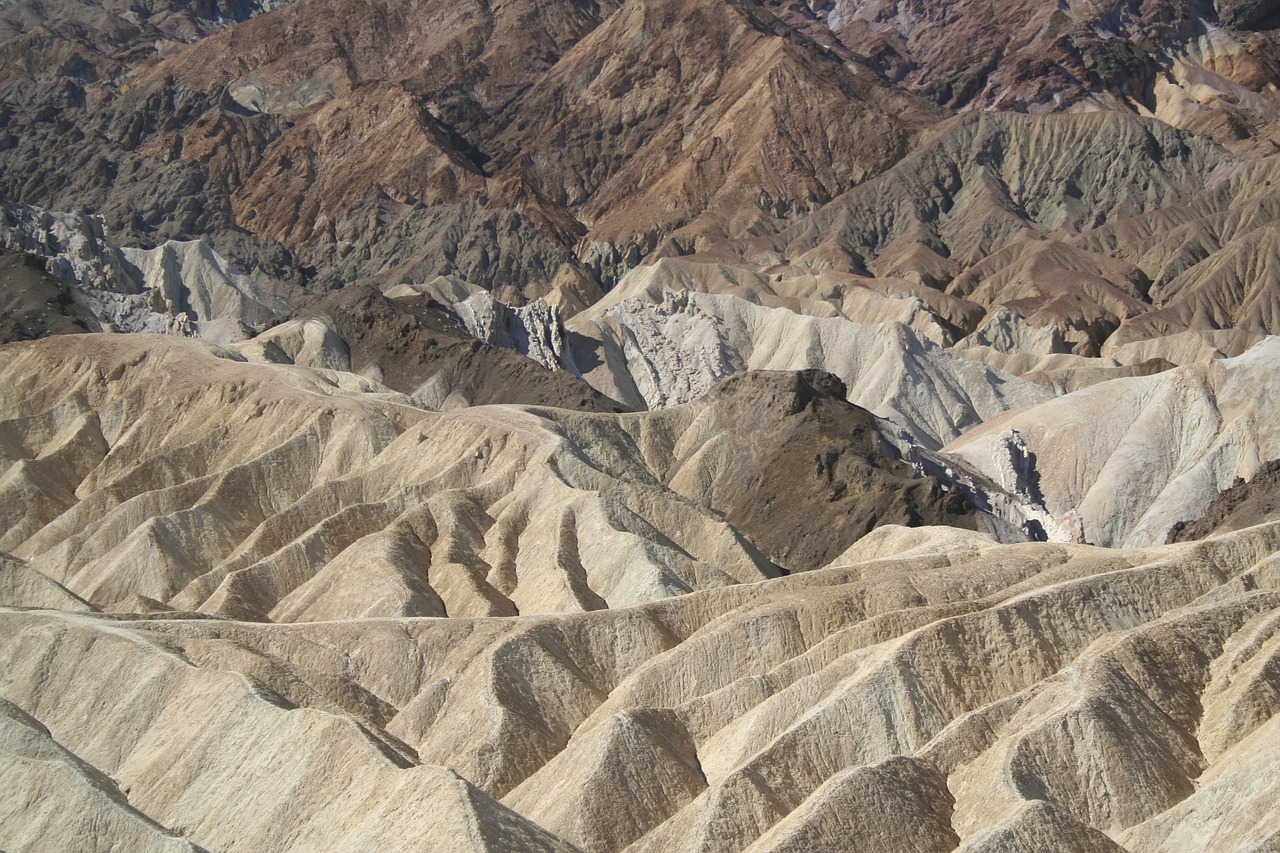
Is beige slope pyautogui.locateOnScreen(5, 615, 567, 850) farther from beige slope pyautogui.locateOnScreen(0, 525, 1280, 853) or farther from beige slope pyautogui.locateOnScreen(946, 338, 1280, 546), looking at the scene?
beige slope pyautogui.locateOnScreen(946, 338, 1280, 546)

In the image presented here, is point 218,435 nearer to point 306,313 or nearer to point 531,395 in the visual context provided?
point 531,395

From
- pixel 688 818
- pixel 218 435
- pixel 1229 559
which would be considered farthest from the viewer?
pixel 218 435

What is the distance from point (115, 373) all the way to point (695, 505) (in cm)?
3708

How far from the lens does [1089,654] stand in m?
44.4

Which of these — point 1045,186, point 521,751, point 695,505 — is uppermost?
point 521,751

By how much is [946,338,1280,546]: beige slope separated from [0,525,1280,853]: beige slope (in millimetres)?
39967

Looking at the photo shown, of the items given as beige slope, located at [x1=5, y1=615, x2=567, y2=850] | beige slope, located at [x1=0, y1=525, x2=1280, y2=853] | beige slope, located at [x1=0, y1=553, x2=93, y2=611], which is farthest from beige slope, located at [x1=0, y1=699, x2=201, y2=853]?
beige slope, located at [x1=0, y1=553, x2=93, y2=611]

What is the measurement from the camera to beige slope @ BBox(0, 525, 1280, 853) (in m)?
38.1

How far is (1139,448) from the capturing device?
99062mm

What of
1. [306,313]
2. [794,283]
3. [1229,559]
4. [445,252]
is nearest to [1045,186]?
[794,283]

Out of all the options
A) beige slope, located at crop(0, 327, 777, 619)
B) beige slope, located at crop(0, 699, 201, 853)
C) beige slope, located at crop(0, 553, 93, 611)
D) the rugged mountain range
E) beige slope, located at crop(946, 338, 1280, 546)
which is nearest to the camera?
beige slope, located at crop(0, 699, 201, 853)

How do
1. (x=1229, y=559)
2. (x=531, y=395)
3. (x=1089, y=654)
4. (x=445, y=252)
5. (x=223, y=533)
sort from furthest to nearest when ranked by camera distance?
Result: (x=445, y=252) < (x=531, y=395) < (x=223, y=533) < (x=1229, y=559) < (x=1089, y=654)

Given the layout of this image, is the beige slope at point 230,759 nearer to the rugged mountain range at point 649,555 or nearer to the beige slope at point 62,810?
the rugged mountain range at point 649,555

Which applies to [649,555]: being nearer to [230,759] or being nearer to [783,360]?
[230,759]
